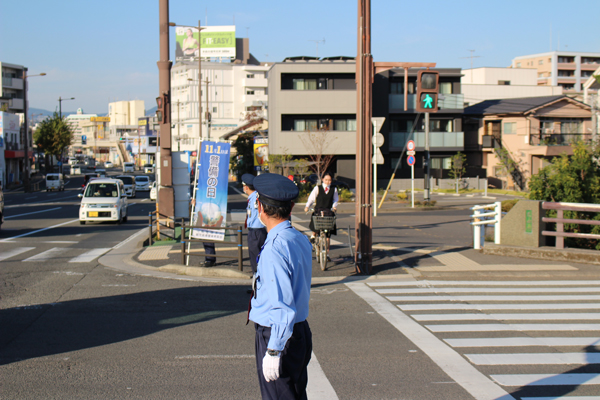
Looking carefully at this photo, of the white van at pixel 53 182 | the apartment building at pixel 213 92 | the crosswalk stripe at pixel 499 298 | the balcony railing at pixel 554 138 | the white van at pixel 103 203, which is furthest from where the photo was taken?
the apartment building at pixel 213 92

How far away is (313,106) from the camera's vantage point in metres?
46.1

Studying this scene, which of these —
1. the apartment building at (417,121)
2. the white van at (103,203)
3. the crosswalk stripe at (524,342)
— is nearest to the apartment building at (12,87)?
the apartment building at (417,121)

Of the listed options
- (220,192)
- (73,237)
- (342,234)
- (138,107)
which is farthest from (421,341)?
(138,107)

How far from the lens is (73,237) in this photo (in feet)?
56.1

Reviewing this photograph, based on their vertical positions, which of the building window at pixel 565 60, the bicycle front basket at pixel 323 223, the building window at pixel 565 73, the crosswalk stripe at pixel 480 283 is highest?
the building window at pixel 565 60

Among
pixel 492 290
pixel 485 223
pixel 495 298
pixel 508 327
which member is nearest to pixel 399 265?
pixel 492 290

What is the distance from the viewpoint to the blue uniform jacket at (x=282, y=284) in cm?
300

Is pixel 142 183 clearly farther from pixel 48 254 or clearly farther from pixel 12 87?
pixel 48 254

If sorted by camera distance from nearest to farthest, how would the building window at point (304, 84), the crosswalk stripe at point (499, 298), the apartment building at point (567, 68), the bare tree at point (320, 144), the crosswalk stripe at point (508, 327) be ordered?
1. the crosswalk stripe at point (508, 327)
2. the crosswalk stripe at point (499, 298)
3. the bare tree at point (320, 144)
4. the building window at point (304, 84)
5. the apartment building at point (567, 68)

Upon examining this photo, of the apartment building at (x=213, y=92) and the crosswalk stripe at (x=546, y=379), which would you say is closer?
the crosswalk stripe at (x=546, y=379)

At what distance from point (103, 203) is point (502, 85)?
2234 inches

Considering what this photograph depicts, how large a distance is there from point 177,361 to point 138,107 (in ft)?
598

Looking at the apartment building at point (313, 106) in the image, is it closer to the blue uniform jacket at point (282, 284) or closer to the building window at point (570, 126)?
the building window at point (570, 126)

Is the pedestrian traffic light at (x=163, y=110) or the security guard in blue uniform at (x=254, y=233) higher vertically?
the pedestrian traffic light at (x=163, y=110)
